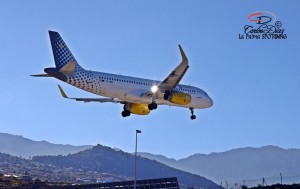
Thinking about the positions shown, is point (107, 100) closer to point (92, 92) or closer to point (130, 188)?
point (92, 92)

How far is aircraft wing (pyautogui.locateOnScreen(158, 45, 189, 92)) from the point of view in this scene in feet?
226

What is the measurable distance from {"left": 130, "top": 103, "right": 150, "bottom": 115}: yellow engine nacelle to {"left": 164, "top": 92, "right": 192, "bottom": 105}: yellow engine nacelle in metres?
6.31

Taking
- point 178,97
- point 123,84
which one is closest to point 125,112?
point 123,84

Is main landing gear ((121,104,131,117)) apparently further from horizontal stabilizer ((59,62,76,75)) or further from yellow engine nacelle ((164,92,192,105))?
horizontal stabilizer ((59,62,76,75))

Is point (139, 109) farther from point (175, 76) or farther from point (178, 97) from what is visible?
point (175, 76)

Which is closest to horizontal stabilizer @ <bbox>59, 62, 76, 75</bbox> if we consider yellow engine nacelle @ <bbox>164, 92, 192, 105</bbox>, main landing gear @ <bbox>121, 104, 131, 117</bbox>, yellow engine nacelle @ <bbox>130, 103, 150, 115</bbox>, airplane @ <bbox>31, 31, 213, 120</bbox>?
airplane @ <bbox>31, 31, 213, 120</bbox>

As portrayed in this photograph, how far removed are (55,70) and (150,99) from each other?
12834 millimetres

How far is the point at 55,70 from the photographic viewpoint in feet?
225

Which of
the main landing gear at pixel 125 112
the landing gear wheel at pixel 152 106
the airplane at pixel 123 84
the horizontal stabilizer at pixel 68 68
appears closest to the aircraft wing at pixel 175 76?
the airplane at pixel 123 84

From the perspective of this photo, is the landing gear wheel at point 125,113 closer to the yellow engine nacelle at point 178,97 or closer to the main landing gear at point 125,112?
the main landing gear at point 125,112

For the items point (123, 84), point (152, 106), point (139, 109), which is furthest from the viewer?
point (139, 109)

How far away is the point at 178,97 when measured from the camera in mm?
74062

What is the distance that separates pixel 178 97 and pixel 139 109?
7.66 meters

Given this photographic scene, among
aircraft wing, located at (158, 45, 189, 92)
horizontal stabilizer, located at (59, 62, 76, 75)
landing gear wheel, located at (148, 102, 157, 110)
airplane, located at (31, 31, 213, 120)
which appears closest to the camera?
horizontal stabilizer, located at (59, 62, 76, 75)
